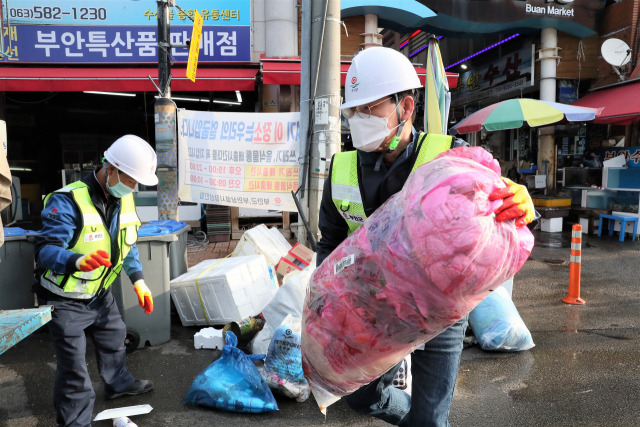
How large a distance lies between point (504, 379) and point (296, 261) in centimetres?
228

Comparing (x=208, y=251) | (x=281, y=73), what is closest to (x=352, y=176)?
(x=208, y=251)

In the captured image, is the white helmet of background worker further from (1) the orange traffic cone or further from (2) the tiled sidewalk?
(2) the tiled sidewalk

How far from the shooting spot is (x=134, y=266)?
129 inches

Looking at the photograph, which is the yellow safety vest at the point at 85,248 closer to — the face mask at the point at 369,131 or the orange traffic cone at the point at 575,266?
the face mask at the point at 369,131

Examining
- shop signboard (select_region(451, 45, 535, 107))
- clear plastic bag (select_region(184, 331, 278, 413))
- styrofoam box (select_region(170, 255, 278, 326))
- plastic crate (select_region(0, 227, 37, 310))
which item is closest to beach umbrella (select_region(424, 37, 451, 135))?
styrofoam box (select_region(170, 255, 278, 326))

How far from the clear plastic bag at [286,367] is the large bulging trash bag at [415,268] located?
154 centimetres

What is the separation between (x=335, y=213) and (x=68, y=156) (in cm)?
1179

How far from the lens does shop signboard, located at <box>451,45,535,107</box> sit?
1259cm

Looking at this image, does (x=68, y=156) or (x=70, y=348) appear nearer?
(x=70, y=348)

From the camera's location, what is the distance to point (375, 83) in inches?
73.1

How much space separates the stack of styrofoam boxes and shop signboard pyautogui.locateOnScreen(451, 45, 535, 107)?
31.5 ft

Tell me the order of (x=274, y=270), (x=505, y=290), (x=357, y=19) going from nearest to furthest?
1. (x=505, y=290)
2. (x=274, y=270)
3. (x=357, y=19)

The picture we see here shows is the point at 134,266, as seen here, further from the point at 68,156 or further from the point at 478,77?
the point at 478,77

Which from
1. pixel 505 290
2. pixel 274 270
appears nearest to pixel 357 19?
pixel 274 270
